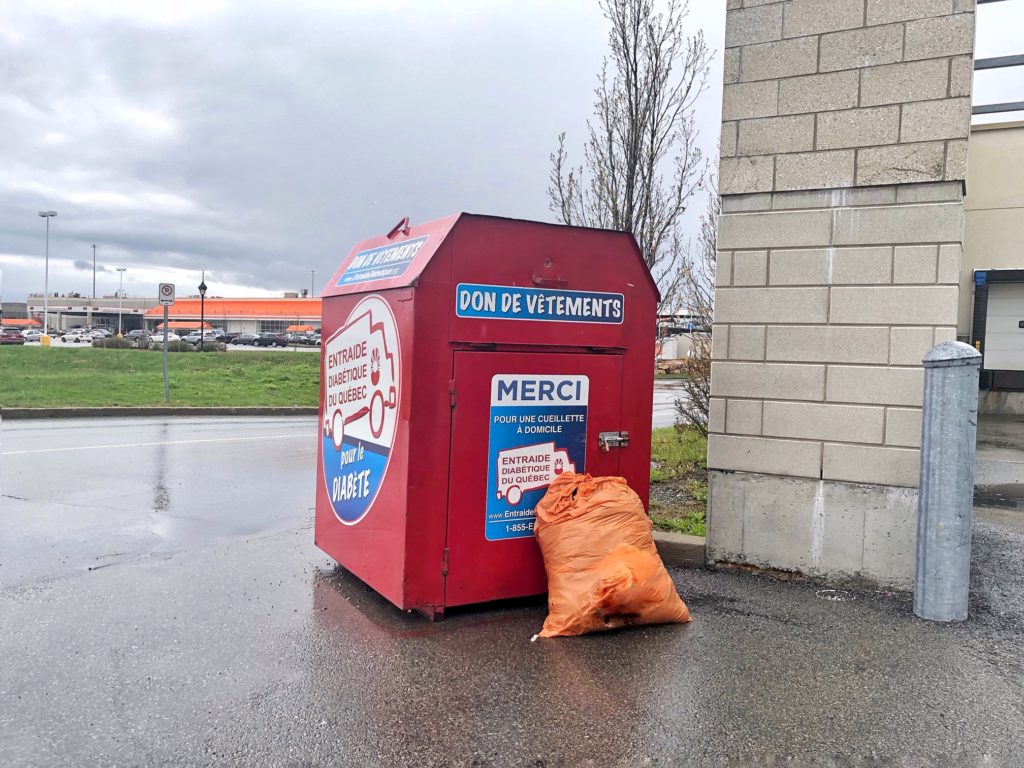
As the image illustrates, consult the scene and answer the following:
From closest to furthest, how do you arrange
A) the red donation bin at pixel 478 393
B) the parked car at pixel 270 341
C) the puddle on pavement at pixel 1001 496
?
the red donation bin at pixel 478 393, the puddle on pavement at pixel 1001 496, the parked car at pixel 270 341

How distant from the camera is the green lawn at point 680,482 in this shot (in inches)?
257

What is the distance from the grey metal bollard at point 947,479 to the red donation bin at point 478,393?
162cm

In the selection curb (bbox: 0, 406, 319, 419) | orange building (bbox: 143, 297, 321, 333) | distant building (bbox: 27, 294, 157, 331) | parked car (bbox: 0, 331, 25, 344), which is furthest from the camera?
distant building (bbox: 27, 294, 157, 331)

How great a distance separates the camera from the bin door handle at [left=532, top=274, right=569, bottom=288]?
15.4ft

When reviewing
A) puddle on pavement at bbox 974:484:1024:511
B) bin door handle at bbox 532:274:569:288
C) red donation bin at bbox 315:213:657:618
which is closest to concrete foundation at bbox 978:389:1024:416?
puddle on pavement at bbox 974:484:1024:511

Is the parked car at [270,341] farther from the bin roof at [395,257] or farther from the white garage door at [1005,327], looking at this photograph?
the bin roof at [395,257]

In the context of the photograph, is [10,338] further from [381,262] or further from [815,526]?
[815,526]

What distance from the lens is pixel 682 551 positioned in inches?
224

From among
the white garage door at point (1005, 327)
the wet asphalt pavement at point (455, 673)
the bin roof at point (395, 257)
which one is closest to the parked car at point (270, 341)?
the white garage door at point (1005, 327)

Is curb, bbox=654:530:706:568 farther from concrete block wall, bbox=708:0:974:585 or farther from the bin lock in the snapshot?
the bin lock

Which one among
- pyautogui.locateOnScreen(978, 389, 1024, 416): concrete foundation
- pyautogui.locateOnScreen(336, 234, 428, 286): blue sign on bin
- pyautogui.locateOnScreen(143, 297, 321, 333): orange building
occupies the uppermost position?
pyautogui.locateOnScreen(143, 297, 321, 333): orange building

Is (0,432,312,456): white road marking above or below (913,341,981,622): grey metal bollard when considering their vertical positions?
below

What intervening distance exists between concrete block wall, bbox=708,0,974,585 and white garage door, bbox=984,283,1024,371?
Answer: 53.9 feet

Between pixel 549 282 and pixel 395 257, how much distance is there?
3.05 feet
